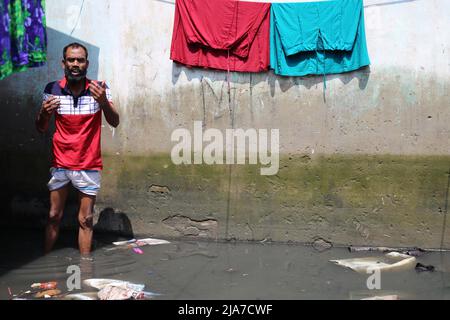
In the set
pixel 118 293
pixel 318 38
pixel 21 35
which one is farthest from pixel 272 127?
pixel 21 35

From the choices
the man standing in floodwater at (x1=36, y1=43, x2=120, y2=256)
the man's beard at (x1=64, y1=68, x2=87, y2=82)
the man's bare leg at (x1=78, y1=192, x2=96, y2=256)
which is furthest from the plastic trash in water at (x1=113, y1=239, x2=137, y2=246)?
the man's beard at (x1=64, y1=68, x2=87, y2=82)

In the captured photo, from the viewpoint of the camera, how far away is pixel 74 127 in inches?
185

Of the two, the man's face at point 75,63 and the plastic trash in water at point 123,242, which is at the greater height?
the man's face at point 75,63

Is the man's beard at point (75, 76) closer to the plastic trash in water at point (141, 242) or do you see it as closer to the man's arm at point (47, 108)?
the man's arm at point (47, 108)

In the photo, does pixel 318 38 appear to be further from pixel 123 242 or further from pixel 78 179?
pixel 123 242

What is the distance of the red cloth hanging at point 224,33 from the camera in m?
5.35

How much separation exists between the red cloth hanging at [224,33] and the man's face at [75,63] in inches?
44.0

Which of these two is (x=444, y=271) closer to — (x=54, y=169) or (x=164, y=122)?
(x=164, y=122)

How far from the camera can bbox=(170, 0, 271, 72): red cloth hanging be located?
211 inches

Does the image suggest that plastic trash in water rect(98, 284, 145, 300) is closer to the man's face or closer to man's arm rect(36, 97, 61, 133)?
man's arm rect(36, 97, 61, 133)

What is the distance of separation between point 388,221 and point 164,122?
2.50 m

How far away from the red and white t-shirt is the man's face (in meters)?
0.14

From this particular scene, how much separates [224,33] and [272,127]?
3.50 feet

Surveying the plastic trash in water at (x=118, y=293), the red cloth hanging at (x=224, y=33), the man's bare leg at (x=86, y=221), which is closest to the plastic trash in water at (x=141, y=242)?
the man's bare leg at (x=86, y=221)
